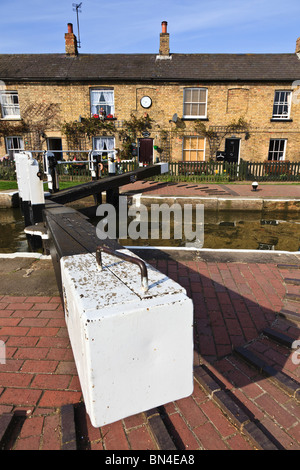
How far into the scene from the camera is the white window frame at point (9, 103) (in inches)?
722

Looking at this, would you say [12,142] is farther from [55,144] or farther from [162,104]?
[162,104]

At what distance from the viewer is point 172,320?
4.71ft

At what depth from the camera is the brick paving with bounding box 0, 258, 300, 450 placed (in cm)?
192

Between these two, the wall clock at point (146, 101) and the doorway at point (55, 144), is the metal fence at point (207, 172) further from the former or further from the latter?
the wall clock at point (146, 101)

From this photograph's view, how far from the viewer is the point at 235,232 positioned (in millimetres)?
7875

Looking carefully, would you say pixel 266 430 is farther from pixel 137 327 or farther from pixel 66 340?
pixel 66 340

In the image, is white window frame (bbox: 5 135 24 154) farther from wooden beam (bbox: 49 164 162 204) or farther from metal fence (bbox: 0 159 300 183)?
wooden beam (bbox: 49 164 162 204)

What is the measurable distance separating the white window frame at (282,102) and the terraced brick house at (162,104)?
57mm

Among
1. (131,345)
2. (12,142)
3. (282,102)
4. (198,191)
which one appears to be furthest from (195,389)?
(12,142)

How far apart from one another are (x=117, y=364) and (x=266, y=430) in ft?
4.40

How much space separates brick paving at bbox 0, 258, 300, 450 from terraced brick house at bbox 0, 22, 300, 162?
16086 millimetres

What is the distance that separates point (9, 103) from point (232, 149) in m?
14.3

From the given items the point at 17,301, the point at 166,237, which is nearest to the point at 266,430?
the point at 17,301

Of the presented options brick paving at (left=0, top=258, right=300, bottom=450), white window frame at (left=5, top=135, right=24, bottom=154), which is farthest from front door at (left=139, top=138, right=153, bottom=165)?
brick paving at (left=0, top=258, right=300, bottom=450)
